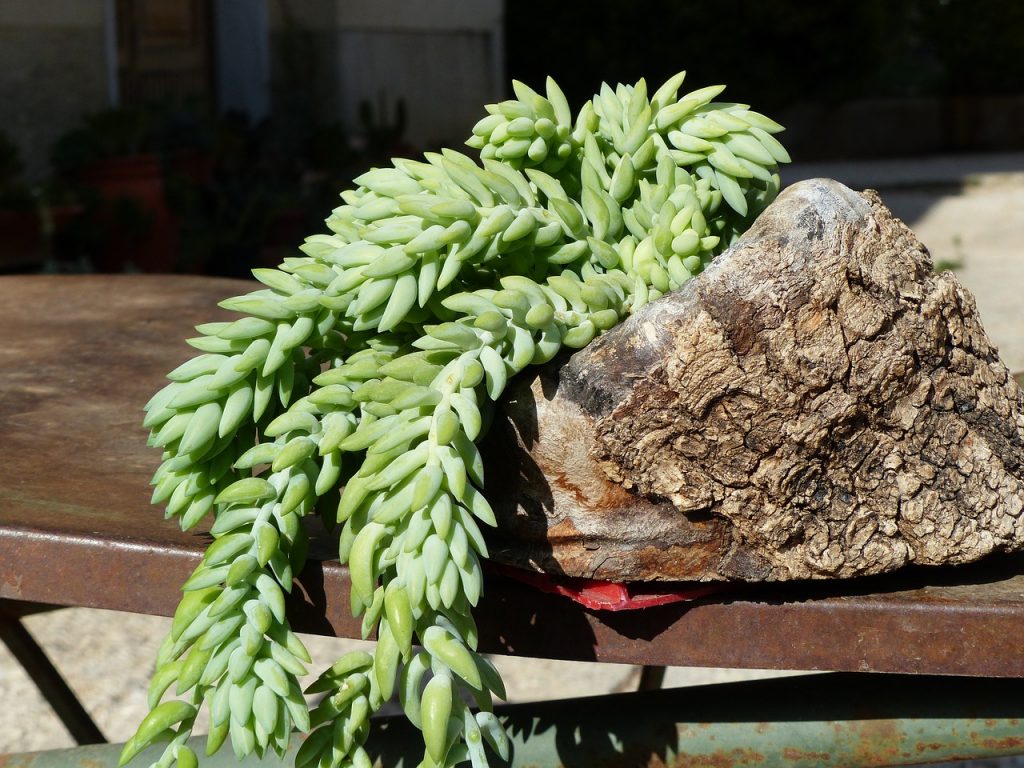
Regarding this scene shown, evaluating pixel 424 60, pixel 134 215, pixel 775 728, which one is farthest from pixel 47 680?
pixel 424 60

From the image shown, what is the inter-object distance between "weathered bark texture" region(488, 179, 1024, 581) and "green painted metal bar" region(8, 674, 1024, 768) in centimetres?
16

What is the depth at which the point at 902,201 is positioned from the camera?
792 cm

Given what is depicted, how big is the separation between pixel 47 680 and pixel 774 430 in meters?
1.26

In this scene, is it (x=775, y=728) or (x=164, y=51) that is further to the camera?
(x=164, y=51)

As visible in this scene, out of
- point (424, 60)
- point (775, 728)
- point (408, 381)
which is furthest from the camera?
point (424, 60)

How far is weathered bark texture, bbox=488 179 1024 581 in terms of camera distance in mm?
770

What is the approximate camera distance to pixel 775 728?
0.96 meters

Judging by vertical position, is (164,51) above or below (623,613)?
above

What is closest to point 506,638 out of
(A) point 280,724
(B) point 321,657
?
(A) point 280,724

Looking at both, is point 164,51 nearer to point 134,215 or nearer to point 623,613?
point 134,215

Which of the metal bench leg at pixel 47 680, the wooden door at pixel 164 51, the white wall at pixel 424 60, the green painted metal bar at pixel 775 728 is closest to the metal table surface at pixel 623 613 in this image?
the green painted metal bar at pixel 775 728

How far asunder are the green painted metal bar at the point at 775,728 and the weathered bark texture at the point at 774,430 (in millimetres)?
165

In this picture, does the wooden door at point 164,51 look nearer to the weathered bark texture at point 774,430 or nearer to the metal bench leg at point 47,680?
the metal bench leg at point 47,680

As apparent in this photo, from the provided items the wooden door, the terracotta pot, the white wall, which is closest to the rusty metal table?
the terracotta pot
